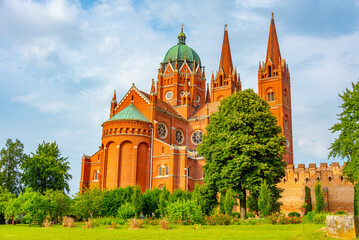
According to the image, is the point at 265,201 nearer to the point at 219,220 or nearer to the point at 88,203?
the point at 219,220

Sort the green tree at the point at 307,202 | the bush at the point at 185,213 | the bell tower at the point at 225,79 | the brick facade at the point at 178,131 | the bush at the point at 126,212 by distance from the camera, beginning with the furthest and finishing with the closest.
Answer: the bell tower at the point at 225,79 < the brick facade at the point at 178,131 < the green tree at the point at 307,202 < the bush at the point at 126,212 < the bush at the point at 185,213

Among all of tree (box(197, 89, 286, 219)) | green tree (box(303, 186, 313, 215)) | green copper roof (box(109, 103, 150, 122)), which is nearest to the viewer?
tree (box(197, 89, 286, 219))

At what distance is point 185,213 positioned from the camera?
29.3 meters

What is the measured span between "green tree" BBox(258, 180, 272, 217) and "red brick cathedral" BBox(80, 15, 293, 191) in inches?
974

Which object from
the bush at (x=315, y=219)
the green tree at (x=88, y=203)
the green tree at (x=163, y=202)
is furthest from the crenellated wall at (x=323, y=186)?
the green tree at (x=88, y=203)

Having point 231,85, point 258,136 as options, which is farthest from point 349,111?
point 231,85

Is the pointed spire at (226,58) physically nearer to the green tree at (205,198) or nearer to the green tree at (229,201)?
the green tree at (205,198)

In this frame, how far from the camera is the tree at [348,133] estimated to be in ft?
106

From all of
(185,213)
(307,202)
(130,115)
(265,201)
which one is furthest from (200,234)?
(130,115)

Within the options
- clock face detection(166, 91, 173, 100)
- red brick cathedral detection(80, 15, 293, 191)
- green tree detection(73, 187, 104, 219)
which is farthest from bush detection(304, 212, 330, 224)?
clock face detection(166, 91, 173, 100)

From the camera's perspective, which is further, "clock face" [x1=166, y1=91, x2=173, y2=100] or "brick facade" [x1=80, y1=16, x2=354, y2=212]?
"clock face" [x1=166, y1=91, x2=173, y2=100]

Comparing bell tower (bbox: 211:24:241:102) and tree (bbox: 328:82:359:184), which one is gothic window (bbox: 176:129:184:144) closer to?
bell tower (bbox: 211:24:241:102)

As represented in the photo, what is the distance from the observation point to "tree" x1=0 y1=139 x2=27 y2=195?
5682 cm

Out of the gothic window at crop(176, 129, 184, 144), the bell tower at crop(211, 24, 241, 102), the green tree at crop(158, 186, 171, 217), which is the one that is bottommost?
the green tree at crop(158, 186, 171, 217)
